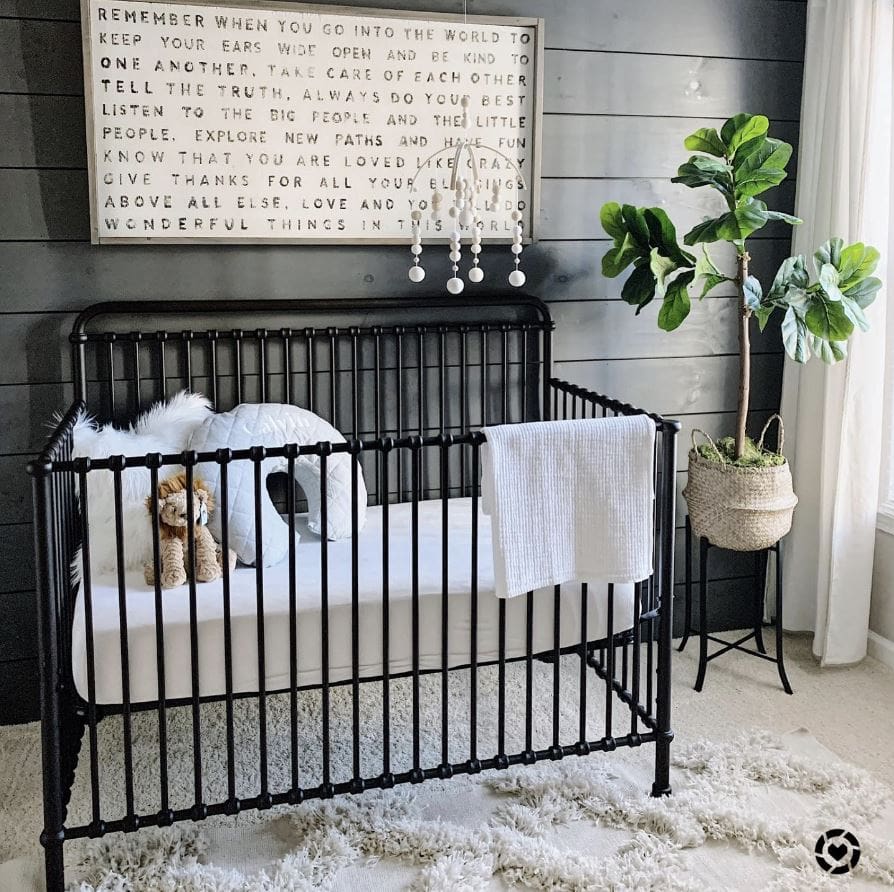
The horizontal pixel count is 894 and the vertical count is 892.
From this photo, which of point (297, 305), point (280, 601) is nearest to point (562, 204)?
point (297, 305)

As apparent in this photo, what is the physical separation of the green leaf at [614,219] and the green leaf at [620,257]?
0.06 feet

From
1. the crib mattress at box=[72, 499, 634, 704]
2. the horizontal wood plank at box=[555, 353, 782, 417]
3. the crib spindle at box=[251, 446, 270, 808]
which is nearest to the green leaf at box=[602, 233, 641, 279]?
the horizontal wood plank at box=[555, 353, 782, 417]

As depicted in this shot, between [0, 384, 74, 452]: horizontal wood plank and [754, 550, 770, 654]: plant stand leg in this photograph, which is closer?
[0, 384, 74, 452]: horizontal wood plank

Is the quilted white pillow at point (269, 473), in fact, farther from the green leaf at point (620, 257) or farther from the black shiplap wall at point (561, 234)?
the green leaf at point (620, 257)

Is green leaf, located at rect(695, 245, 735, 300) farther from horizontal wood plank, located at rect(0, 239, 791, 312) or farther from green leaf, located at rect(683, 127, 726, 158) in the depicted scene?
horizontal wood plank, located at rect(0, 239, 791, 312)

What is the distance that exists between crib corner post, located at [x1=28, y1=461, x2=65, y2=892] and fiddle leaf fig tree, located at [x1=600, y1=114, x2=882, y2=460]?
1526 millimetres

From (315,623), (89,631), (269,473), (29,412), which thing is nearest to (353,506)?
(315,623)

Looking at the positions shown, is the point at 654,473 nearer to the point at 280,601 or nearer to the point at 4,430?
the point at 280,601

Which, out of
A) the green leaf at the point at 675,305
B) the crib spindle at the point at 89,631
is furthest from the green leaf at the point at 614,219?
the crib spindle at the point at 89,631

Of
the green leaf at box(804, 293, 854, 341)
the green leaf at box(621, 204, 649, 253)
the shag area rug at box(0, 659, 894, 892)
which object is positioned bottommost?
the shag area rug at box(0, 659, 894, 892)

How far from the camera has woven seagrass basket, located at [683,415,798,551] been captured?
2.70 m

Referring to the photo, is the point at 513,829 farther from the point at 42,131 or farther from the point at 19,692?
the point at 42,131

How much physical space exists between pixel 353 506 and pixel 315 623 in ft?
0.82

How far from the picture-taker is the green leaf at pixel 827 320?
2547mm
